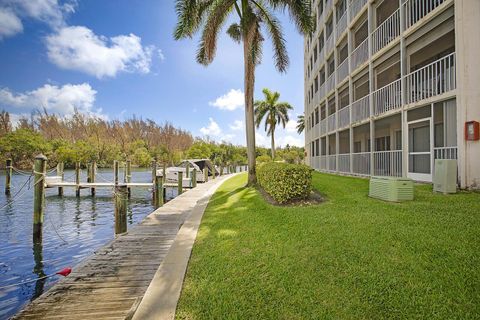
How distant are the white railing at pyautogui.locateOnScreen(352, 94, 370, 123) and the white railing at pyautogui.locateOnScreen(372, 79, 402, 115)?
2.71 feet

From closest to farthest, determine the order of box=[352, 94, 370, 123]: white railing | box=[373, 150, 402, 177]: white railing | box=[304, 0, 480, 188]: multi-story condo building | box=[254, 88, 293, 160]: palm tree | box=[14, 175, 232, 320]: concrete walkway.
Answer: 1. box=[14, 175, 232, 320]: concrete walkway
2. box=[304, 0, 480, 188]: multi-story condo building
3. box=[373, 150, 402, 177]: white railing
4. box=[352, 94, 370, 123]: white railing
5. box=[254, 88, 293, 160]: palm tree

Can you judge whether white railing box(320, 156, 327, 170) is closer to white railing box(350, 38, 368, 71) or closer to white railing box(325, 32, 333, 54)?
white railing box(350, 38, 368, 71)

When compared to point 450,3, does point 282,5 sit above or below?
above

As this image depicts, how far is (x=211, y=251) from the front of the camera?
5047 millimetres

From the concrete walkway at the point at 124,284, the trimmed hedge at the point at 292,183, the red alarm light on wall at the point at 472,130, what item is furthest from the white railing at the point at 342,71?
the concrete walkway at the point at 124,284

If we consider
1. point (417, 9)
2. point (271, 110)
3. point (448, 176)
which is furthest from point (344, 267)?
point (271, 110)

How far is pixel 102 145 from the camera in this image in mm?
64750

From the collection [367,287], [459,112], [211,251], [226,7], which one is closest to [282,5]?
[226,7]

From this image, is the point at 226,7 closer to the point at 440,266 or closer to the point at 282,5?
the point at 282,5

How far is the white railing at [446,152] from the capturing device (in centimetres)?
872

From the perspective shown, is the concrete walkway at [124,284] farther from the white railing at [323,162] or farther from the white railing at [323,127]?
the white railing at [323,127]

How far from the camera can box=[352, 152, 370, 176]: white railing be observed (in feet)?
46.9

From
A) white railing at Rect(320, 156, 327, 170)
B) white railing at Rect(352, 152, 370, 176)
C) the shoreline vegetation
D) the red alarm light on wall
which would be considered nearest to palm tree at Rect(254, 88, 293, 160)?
the shoreline vegetation

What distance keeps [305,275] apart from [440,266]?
5.66ft
